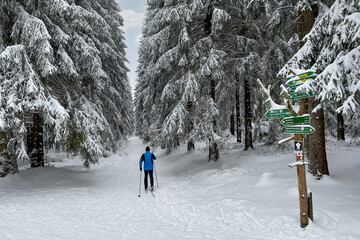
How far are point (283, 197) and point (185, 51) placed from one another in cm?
895

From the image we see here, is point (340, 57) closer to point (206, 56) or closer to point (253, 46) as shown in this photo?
point (206, 56)

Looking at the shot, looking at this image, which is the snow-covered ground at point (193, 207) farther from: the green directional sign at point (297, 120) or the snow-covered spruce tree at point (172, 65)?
the snow-covered spruce tree at point (172, 65)

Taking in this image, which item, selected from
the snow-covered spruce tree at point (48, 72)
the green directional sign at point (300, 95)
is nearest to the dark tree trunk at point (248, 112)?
the snow-covered spruce tree at point (48, 72)

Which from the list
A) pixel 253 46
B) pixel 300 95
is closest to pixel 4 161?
pixel 300 95

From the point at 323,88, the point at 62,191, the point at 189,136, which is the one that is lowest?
the point at 62,191

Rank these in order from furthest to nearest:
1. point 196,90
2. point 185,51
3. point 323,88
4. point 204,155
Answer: point 204,155 < point 185,51 < point 196,90 < point 323,88

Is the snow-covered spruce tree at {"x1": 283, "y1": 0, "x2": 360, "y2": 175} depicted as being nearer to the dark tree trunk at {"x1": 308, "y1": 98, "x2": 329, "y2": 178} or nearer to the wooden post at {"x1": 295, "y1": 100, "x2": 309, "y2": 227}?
the wooden post at {"x1": 295, "y1": 100, "x2": 309, "y2": 227}

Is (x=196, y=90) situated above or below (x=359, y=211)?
above

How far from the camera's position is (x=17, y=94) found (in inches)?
356

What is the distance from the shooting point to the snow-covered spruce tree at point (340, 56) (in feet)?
17.5

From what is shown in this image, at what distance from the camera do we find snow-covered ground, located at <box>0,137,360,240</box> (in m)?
5.38

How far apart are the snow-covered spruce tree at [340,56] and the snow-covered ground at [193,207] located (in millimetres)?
2390

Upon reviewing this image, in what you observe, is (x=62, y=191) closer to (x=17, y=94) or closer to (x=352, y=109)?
(x=17, y=94)

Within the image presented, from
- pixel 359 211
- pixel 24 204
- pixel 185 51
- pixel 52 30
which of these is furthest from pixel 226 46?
pixel 24 204
